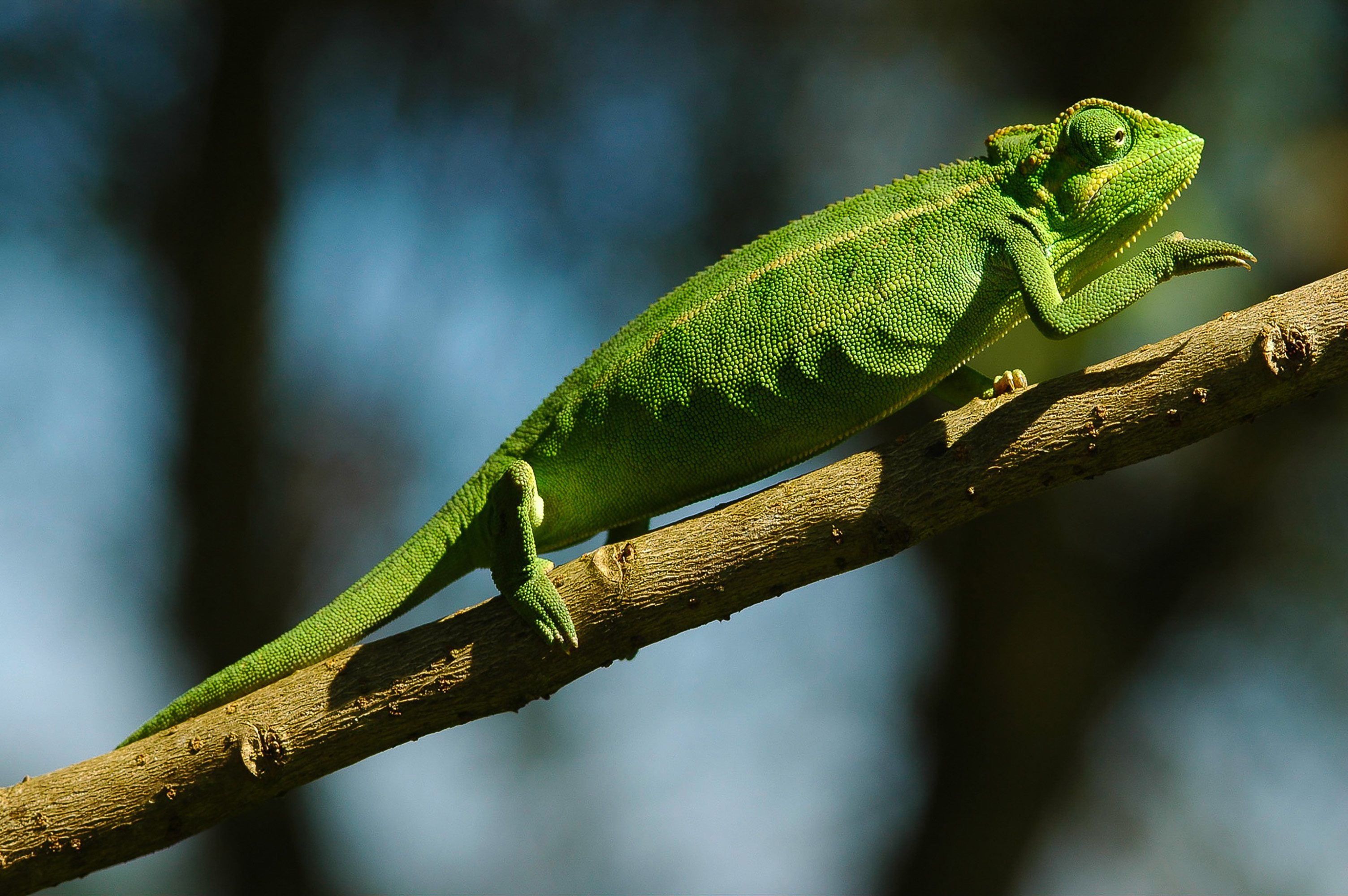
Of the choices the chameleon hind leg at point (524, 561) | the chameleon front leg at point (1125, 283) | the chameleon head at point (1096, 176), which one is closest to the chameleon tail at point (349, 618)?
the chameleon hind leg at point (524, 561)

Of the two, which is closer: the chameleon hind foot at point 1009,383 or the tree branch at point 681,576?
the tree branch at point 681,576

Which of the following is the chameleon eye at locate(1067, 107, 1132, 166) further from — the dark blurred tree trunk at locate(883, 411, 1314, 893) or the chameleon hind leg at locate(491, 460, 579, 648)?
the dark blurred tree trunk at locate(883, 411, 1314, 893)

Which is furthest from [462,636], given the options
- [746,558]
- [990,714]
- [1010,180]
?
[990,714]

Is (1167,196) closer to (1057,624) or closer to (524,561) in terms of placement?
(524,561)

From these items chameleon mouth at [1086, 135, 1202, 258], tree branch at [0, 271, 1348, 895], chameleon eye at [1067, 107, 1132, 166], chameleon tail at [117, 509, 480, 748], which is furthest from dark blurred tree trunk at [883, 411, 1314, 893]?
chameleon tail at [117, 509, 480, 748]

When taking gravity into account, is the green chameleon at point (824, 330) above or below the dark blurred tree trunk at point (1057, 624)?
above

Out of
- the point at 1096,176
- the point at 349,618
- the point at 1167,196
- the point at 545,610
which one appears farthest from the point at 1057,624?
the point at 349,618

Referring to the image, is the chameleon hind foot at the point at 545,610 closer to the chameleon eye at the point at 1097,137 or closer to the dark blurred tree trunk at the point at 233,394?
the chameleon eye at the point at 1097,137
